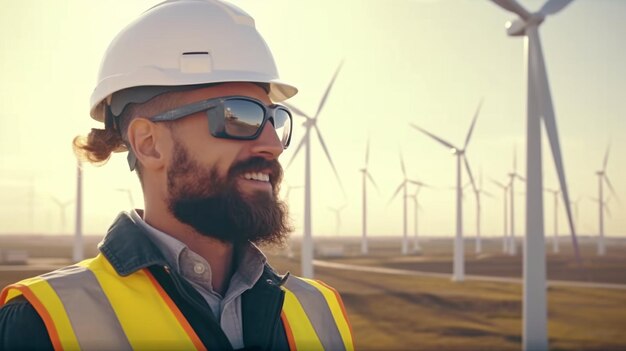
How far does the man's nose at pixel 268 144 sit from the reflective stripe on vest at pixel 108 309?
2.57ft

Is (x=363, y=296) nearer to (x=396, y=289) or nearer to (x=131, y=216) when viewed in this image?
(x=396, y=289)

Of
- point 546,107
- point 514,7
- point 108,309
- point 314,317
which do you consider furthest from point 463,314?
point 108,309

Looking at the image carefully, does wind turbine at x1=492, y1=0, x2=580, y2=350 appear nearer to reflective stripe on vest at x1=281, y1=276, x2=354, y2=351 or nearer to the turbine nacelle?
the turbine nacelle

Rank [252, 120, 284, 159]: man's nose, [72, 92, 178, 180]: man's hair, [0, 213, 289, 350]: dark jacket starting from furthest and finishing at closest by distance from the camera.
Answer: [72, 92, 178, 180]: man's hair, [252, 120, 284, 159]: man's nose, [0, 213, 289, 350]: dark jacket

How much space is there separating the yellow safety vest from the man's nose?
78 cm

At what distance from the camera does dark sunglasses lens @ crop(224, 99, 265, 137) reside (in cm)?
320

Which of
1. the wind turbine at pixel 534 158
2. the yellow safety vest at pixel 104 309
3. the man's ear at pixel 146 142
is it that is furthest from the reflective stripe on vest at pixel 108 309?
the wind turbine at pixel 534 158

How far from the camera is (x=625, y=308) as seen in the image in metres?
40.2

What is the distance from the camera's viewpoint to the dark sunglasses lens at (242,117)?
3201 mm

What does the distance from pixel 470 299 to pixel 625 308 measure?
9.02m

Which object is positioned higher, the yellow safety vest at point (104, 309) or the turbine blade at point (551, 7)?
the turbine blade at point (551, 7)

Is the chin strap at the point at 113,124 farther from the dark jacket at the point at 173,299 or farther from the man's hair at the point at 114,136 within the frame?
the dark jacket at the point at 173,299

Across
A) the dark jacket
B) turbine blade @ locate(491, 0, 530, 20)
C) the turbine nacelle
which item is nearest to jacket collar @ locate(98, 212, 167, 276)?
the dark jacket

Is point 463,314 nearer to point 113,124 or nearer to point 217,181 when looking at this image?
point 113,124
